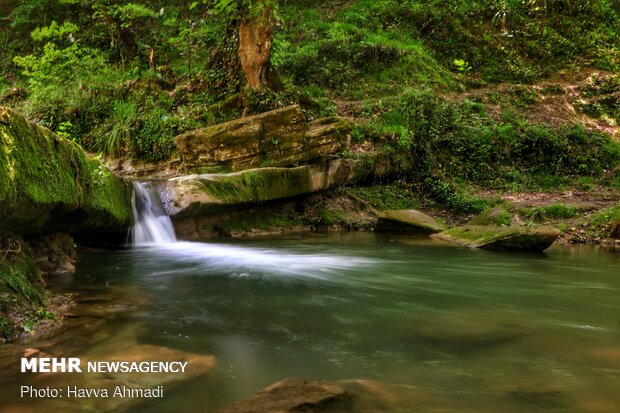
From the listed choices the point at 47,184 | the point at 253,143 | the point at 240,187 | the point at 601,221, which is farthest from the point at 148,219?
the point at 601,221

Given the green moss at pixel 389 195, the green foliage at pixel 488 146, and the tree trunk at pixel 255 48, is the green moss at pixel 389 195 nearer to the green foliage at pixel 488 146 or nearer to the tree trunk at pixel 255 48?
the green foliage at pixel 488 146

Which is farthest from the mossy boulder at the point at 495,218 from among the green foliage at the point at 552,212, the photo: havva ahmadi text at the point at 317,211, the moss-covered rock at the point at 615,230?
the moss-covered rock at the point at 615,230

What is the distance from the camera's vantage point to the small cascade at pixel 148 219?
8.39m

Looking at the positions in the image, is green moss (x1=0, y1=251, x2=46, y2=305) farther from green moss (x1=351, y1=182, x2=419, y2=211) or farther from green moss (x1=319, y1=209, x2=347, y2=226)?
green moss (x1=351, y1=182, x2=419, y2=211)

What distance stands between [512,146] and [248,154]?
377 inches

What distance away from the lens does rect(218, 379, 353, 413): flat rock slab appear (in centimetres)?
247

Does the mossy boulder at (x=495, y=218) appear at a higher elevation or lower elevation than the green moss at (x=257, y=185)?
lower

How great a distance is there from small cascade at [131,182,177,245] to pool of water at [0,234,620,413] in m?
0.53

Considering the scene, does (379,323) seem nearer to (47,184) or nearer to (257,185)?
(47,184)

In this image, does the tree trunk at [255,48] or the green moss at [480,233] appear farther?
the tree trunk at [255,48]

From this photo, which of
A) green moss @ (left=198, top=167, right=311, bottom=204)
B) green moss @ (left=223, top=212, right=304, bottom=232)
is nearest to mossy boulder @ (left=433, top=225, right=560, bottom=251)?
green moss @ (left=198, top=167, right=311, bottom=204)

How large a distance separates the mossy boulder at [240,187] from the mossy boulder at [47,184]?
6.55ft

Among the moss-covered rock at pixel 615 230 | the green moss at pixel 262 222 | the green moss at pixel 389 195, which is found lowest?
the moss-covered rock at pixel 615 230

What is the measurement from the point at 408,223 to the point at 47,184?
810 centimetres
